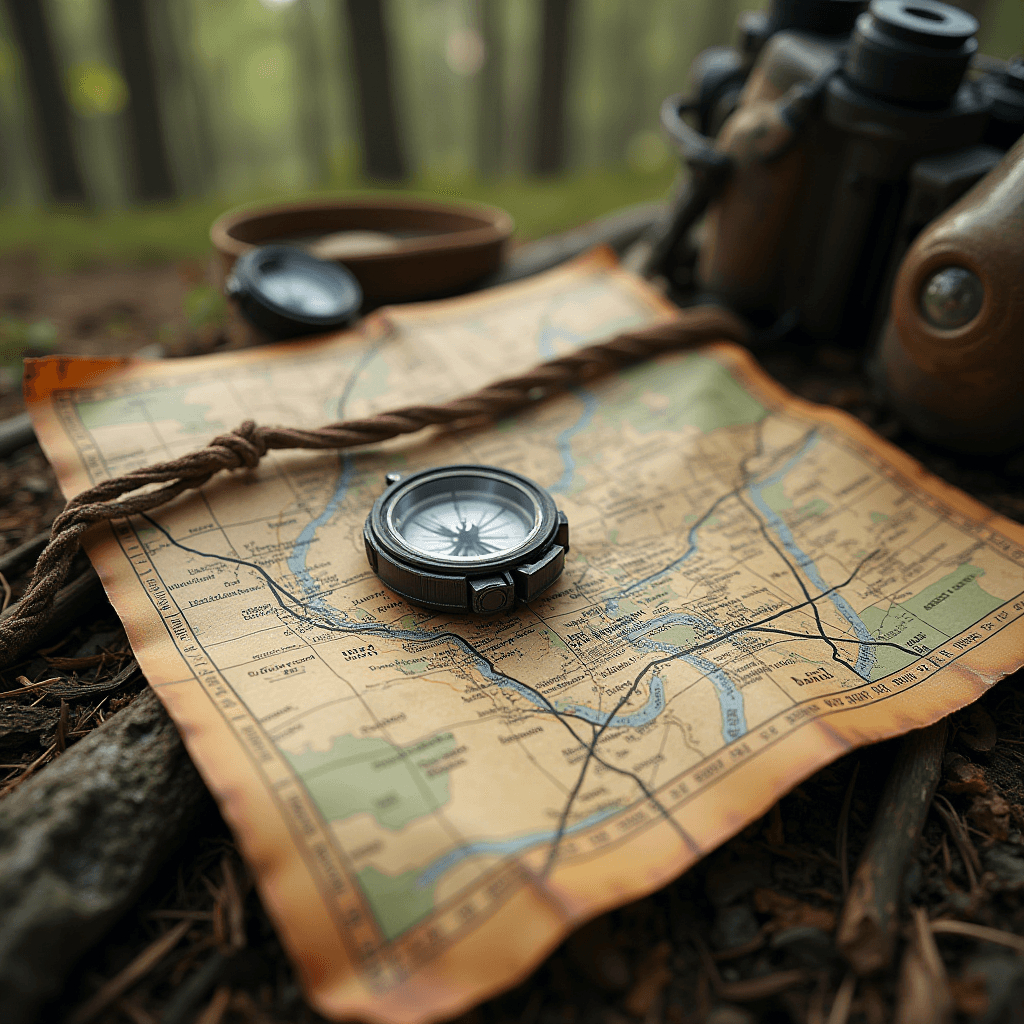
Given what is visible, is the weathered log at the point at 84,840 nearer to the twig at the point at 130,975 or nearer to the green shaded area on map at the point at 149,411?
the twig at the point at 130,975

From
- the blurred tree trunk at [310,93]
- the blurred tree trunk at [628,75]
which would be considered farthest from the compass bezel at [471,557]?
the blurred tree trunk at [628,75]

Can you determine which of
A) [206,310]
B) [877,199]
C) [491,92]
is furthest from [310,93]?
[877,199]

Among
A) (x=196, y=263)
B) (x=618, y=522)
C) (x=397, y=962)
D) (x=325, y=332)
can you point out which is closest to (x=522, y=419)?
(x=618, y=522)

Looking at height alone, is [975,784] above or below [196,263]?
above

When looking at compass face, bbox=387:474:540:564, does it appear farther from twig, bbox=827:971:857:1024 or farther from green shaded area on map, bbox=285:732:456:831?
twig, bbox=827:971:857:1024

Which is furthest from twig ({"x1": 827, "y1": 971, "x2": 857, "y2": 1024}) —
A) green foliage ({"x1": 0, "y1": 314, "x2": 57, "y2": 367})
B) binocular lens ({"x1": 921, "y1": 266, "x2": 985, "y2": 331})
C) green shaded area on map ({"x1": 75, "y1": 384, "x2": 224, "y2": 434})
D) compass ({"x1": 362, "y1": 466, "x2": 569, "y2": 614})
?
green foliage ({"x1": 0, "y1": 314, "x2": 57, "y2": 367})

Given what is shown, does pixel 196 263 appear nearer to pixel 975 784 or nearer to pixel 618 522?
pixel 618 522
